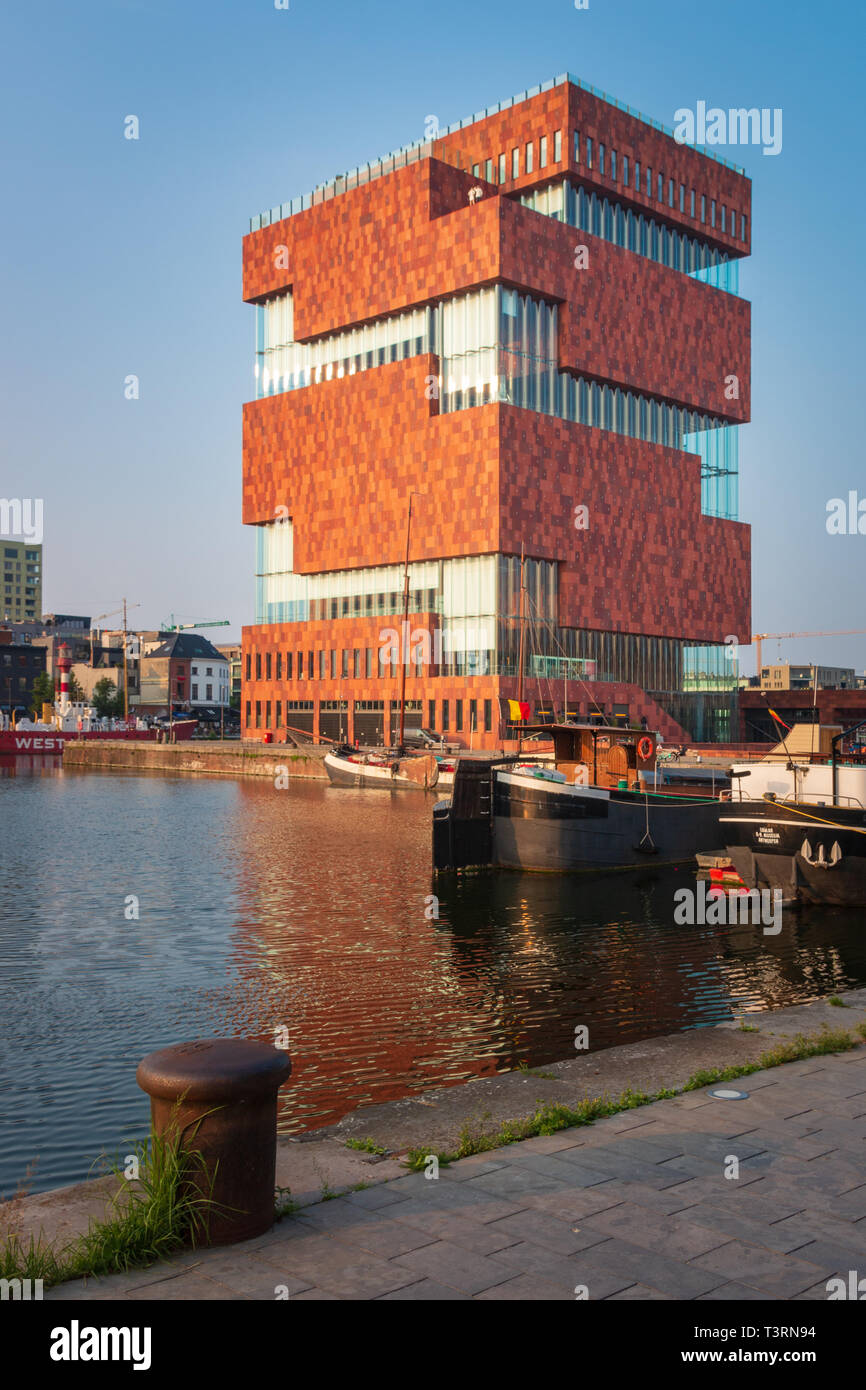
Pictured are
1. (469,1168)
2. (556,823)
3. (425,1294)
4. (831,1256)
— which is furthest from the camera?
(556,823)

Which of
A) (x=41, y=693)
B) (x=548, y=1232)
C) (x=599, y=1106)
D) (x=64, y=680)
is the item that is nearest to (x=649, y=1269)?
(x=548, y=1232)

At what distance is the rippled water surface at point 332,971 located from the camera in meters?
14.1

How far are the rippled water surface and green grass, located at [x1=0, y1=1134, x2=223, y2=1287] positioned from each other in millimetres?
4351

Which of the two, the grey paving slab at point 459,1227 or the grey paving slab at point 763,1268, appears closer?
the grey paving slab at point 763,1268

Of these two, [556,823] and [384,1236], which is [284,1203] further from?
[556,823]

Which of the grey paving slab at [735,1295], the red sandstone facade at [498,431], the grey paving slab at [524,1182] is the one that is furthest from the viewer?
the red sandstone facade at [498,431]

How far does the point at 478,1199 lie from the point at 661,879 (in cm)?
2767

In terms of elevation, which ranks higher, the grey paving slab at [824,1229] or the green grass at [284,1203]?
the green grass at [284,1203]

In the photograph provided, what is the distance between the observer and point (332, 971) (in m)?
21.0

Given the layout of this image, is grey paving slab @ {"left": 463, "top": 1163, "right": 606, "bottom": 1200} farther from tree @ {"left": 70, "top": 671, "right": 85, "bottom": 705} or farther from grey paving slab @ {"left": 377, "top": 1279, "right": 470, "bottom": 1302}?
tree @ {"left": 70, "top": 671, "right": 85, "bottom": 705}

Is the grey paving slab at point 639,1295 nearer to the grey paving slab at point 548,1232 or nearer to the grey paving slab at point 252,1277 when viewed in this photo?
the grey paving slab at point 548,1232

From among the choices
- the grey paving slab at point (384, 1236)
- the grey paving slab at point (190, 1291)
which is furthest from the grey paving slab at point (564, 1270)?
the grey paving slab at point (190, 1291)

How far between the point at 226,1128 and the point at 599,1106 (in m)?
3.89

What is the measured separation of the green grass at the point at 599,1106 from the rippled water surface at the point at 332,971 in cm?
359
